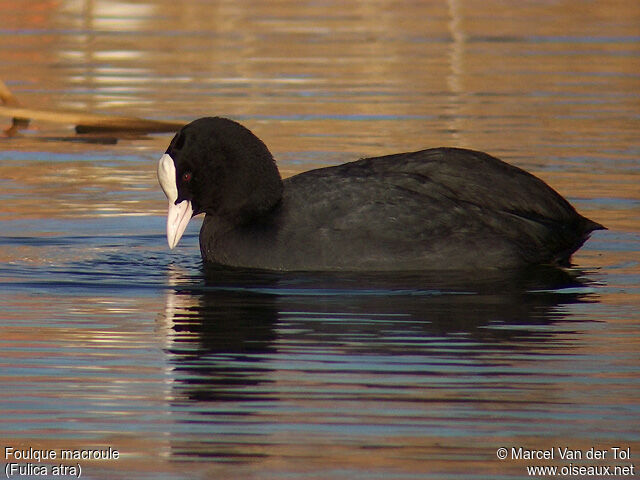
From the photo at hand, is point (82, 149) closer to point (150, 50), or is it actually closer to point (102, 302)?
point (102, 302)

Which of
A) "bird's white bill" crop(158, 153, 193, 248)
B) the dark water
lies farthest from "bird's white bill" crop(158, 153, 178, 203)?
the dark water

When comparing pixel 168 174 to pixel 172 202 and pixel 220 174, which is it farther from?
pixel 220 174

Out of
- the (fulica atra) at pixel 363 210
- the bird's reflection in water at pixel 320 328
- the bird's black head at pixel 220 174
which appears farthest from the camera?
the bird's black head at pixel 220 174

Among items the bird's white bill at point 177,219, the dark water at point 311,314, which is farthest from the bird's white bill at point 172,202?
the dark water at point 311,314

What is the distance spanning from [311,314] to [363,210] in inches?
47.6

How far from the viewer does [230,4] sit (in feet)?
83.5

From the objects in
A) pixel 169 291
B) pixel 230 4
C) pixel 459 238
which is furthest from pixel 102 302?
pixel 230 4

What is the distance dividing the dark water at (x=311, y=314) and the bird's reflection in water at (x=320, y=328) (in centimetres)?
2

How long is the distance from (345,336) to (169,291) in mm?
1604

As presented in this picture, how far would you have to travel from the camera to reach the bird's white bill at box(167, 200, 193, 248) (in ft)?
29.8

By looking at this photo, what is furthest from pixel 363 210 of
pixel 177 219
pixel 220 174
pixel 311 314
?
pixel 311 314

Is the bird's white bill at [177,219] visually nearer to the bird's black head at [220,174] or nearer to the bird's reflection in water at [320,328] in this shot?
the bird's black head at [220,174]

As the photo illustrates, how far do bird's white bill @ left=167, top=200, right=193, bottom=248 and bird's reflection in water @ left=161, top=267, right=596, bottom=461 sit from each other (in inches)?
10.8

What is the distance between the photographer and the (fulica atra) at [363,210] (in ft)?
29.3
